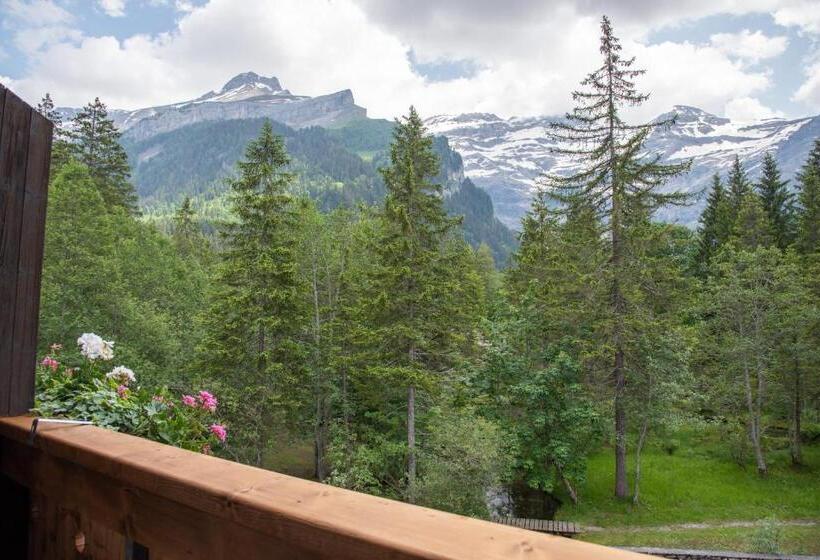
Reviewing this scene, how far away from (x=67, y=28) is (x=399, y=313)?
11685 mm

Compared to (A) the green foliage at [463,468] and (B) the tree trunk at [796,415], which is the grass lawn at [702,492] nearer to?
(B) the tree trunk at [796,415]

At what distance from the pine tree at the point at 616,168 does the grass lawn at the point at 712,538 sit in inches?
93.3

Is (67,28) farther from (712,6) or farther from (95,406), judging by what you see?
(712,6)

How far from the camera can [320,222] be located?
21.1 metres

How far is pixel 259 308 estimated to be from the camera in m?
17.1

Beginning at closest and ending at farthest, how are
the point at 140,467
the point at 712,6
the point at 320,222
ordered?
the point at 140,467
the point at 320,222
the point at 712,6

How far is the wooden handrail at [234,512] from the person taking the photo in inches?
29.5

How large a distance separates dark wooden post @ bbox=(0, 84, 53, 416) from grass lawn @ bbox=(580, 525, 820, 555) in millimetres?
16261

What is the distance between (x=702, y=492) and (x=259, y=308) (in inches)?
668

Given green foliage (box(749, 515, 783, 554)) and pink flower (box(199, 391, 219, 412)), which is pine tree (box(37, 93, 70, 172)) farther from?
green foliage (box(749, 515, 783, 554))

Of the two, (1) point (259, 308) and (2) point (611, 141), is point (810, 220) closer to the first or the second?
(2) point (611, 141)

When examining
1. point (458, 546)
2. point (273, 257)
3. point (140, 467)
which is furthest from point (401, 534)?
point (273, 257)

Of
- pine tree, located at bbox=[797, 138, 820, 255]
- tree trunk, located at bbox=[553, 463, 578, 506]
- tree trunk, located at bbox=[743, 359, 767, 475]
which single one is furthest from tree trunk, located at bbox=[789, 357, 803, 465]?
pine tree, located at bbox=[797, 138, 820, 255]

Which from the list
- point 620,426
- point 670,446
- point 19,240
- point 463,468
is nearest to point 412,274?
point 463,468
